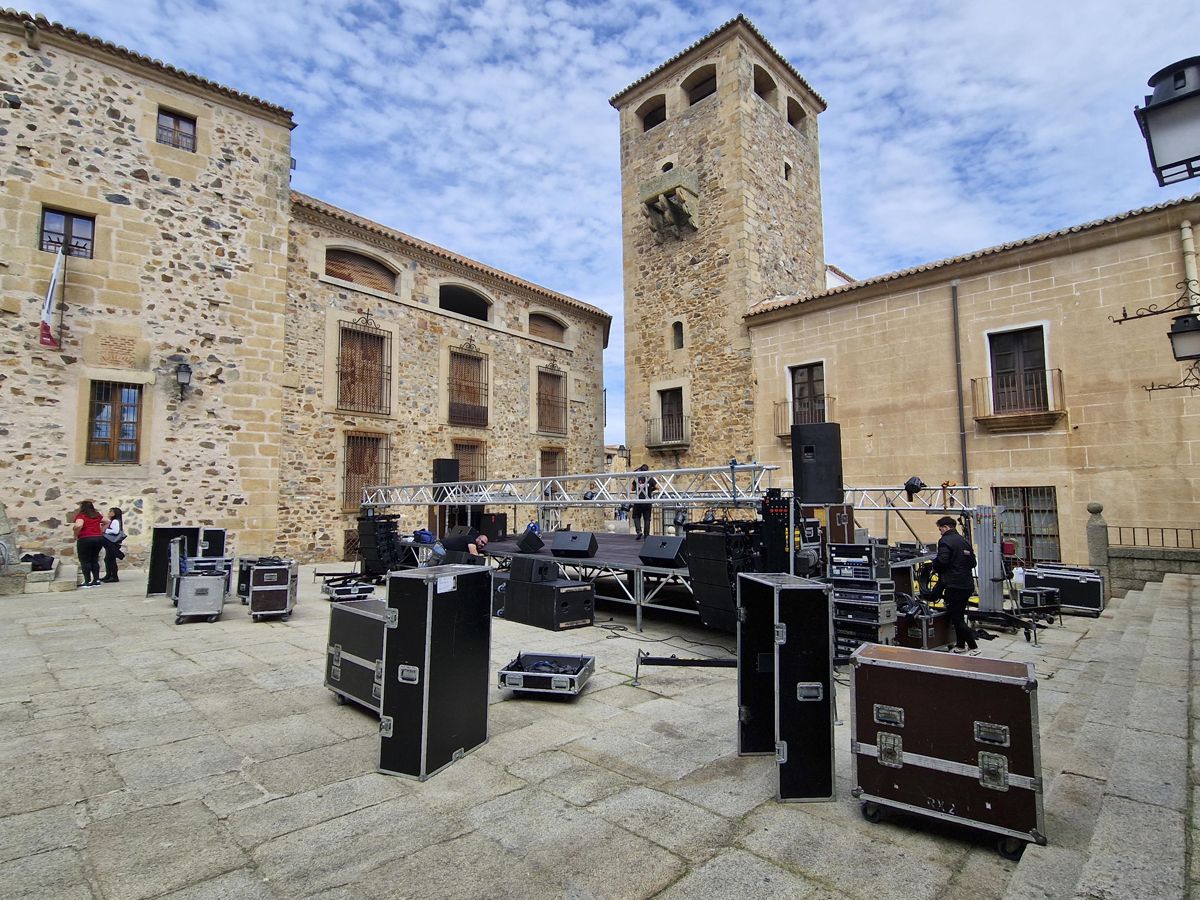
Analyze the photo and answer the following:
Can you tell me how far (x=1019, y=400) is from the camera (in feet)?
38.9

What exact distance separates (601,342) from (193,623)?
16.5 m

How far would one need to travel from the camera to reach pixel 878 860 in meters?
2.46

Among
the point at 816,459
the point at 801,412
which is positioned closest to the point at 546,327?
the point at 801,412

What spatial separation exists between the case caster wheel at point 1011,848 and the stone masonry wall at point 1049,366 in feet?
35.2

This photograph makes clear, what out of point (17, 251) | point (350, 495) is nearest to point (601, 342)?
point (350, 495)

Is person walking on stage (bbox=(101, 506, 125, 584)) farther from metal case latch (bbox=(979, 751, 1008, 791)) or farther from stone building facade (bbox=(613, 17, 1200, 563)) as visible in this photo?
stone building facade (bbox=(613, 17, 1200, 563))

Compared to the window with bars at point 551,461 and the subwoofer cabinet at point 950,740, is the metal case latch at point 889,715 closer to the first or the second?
the subwoofer cabinet at point 950,740

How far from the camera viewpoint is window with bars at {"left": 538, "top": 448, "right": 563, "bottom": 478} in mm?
19297

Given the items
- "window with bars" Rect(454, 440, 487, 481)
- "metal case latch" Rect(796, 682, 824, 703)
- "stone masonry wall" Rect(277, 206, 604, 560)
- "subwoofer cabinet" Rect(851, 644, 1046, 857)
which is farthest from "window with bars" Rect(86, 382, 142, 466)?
"subwoofer cabinet" Rect(851, 644, 1046, 857)

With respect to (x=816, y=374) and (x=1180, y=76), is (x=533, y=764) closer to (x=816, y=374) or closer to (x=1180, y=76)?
(x=1180, y=76)

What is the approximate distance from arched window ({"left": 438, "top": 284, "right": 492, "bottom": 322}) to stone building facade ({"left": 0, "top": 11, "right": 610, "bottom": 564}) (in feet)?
3.45

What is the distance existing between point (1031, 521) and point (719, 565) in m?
9.19

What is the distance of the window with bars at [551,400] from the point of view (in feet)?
63.1

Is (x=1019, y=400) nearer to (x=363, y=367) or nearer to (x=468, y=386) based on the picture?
(x=468, y=386)
